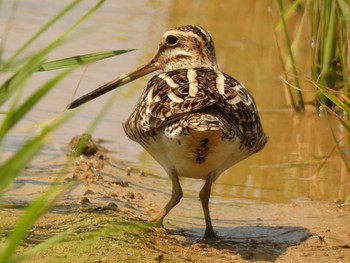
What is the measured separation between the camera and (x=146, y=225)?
4.67 m

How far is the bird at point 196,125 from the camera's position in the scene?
175 inches

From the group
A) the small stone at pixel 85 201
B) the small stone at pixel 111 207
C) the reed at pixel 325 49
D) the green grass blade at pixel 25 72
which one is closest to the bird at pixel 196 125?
the small stone at pixel 111 207

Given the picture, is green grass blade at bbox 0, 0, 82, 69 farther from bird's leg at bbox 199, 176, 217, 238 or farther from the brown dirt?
bird's leg at bbox 199, 176, 217, 238

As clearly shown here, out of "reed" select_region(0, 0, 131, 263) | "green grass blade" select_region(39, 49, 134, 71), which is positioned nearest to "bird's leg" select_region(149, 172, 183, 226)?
"green grass blade" select_region(39, 49, 134, 71)

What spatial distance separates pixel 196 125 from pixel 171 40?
68.5 inches

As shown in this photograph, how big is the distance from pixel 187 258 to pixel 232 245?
0.56 metres

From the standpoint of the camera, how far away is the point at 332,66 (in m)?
7.38

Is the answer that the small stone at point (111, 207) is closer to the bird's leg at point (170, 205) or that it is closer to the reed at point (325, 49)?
the bird's leg at point (170, 205)

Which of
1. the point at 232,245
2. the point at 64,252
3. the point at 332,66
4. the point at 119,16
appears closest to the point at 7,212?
the point at 64,252

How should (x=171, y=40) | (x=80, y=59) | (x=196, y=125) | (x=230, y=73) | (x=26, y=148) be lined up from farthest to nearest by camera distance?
(x=230, y=73) → (x=171, y=40) → (x=196, y=125) → (x=80, y=59) → (x=26, y=148)

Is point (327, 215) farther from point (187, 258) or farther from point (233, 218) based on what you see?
point (187, 258)

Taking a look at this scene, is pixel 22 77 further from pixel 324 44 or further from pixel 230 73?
pixel 230 73

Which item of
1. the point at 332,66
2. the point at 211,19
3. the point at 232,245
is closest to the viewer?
the point at 232,245

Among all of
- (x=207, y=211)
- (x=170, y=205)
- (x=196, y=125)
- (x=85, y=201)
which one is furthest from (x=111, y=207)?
(x=196, y=125)
